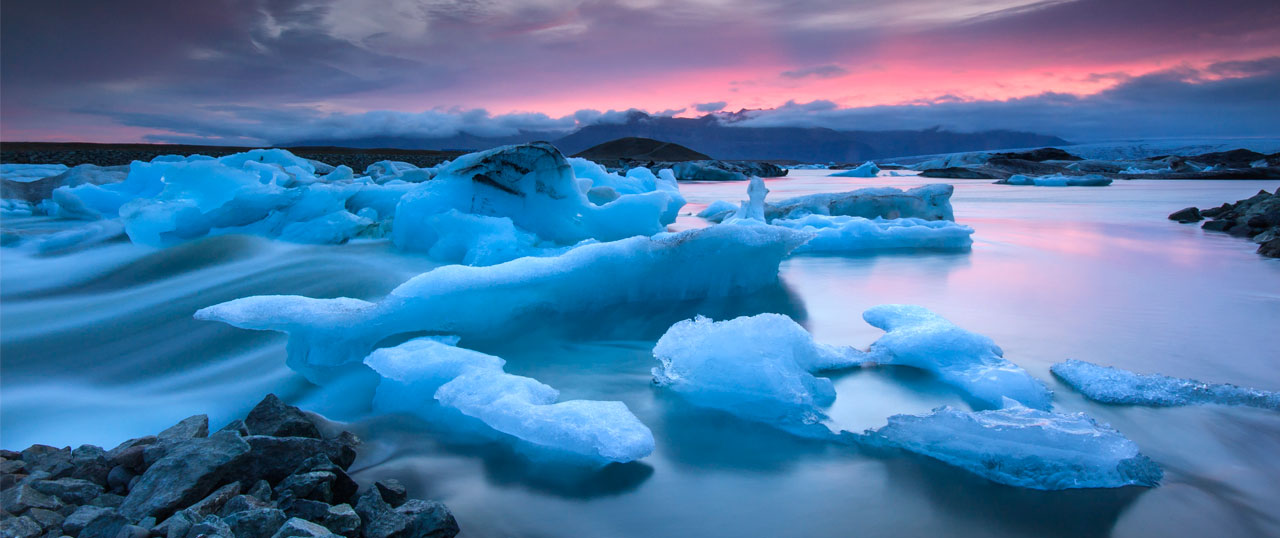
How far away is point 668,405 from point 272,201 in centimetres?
514

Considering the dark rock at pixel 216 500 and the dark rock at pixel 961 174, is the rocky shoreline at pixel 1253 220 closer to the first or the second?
the dark rock at pixel 216 500

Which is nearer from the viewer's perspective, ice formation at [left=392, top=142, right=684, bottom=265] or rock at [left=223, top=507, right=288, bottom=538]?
rock at [left=223, top=507, right=288, bottom=538]

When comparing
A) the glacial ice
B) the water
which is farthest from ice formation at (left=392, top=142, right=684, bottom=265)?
the glacial ice

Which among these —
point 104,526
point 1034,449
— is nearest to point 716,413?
point 1034,449

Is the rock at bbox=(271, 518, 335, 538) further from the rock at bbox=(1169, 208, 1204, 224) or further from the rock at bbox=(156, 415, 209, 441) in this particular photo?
the rock at bbox=(1169, 208, 1204, 224)

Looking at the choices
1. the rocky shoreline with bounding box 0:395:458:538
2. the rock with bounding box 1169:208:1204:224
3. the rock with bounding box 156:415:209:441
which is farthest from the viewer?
the rock with bounding box 1169:208:1204:224

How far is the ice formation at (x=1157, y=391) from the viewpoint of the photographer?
A: 222cm

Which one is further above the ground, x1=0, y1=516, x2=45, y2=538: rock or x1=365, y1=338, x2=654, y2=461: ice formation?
x1=365, y1=338, x2=654, y2=461: ice formation

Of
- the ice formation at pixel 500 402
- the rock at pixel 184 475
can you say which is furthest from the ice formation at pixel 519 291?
the rock at pixel 184 475

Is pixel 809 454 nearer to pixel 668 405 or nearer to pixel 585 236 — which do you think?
pixel 668 405

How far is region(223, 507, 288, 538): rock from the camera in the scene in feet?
4.60

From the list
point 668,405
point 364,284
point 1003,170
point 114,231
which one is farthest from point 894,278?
point 1003,170

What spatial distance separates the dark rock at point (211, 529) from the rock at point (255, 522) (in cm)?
1

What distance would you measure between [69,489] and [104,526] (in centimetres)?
26
